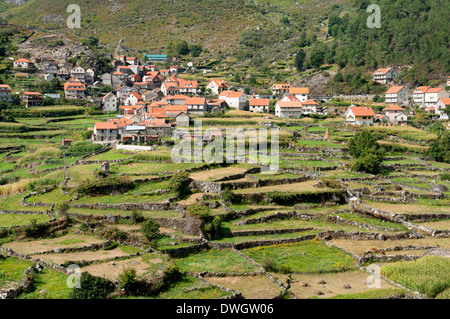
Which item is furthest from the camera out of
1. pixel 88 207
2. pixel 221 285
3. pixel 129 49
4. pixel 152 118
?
pixel 129 49

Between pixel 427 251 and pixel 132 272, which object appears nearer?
pixel 132 272

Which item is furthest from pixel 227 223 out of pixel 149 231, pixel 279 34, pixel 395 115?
pixel 279 34

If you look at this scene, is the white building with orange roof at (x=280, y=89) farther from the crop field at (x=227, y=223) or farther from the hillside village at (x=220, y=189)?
the crop field at (x=227, y=223)

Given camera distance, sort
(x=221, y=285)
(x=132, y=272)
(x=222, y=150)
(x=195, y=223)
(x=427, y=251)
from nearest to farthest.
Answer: (x=132, y=272) < (x=221, y=285) < (x=427, y=251) < (x=195, y=223) < (x=222, y=150)

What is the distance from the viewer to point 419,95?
319 feet

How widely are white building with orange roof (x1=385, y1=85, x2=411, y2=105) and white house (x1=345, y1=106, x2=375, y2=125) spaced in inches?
688

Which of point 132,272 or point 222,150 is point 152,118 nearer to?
point 222,150

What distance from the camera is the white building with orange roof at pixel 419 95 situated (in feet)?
316

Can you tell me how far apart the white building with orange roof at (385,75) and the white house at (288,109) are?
33.3 m

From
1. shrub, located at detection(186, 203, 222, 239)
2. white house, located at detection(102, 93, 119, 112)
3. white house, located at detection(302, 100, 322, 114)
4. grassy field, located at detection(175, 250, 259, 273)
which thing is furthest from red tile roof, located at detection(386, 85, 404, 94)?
grassy field, located at detection(175, 250, 259, 273)

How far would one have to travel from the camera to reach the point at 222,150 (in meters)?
57.8

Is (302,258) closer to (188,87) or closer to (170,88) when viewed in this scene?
(170,88)
